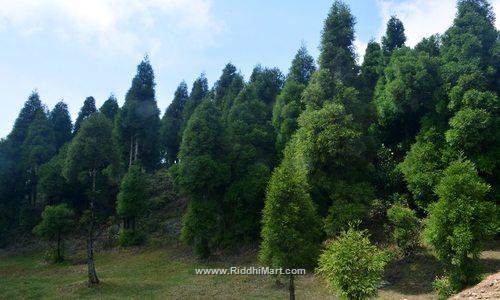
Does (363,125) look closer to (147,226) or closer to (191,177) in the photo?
(191,177)

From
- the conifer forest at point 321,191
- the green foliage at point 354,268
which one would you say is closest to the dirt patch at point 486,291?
the conifer forest at point 321,191

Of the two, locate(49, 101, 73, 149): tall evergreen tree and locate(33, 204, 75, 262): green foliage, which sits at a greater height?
locate(49, 101, 73, 149): tall evergreen tree

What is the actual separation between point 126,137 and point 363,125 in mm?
29844

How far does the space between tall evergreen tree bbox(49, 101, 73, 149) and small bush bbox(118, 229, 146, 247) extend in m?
23.8

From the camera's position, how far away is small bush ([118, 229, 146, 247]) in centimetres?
4034

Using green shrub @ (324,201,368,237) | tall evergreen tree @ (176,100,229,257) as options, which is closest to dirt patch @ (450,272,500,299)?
green shrub @ (324,201,368,237)

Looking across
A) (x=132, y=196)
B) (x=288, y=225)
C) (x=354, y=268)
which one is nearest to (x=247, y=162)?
(x=132, y=196)

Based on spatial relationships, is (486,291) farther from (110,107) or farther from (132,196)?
(110,107)

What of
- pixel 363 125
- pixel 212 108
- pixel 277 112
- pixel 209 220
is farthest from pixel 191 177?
pixel 363 125

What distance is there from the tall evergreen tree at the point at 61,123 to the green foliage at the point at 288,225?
45698 millimetres

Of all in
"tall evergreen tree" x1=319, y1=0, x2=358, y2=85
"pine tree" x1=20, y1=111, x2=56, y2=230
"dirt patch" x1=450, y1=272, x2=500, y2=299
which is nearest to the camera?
"dirt patch" x1=450, y1=272, x2=500, y2=299

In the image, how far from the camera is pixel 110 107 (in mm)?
61250

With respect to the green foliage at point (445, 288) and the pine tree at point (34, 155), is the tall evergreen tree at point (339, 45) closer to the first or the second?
Result: the green foliage at point (445, 288)

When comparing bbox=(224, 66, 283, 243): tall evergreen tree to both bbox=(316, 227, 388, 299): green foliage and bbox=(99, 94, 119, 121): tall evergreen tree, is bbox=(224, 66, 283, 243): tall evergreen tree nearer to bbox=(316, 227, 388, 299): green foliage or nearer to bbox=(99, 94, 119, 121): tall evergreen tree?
bbox=(316, 227, 388, 299): green foliage
